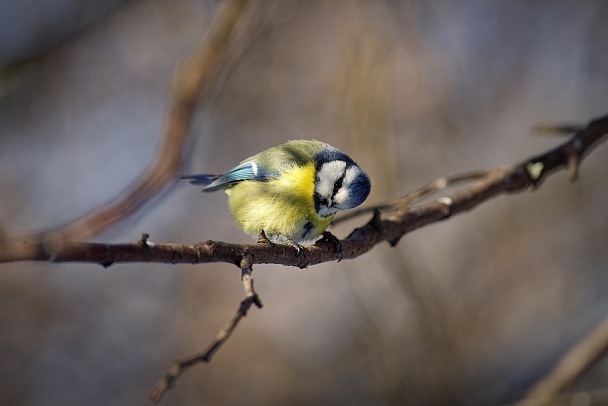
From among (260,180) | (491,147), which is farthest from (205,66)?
(491,147)

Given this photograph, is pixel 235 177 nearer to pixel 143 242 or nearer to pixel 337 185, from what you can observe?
pixel 337 185

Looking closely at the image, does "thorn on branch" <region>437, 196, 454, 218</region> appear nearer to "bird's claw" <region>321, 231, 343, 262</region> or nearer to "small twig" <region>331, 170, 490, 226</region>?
"small twig" <region>331, 170, 490, 226</region>

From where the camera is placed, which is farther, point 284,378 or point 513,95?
point 513,95

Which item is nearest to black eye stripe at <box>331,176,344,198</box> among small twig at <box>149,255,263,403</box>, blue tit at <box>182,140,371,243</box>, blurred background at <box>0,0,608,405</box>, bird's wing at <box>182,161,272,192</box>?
blue tit at <box>182,140,371,243</box>

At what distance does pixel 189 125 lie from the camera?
1.46 m

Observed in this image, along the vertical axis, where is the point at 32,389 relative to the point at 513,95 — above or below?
below

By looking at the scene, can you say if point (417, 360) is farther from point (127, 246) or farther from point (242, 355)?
point (127, 246)

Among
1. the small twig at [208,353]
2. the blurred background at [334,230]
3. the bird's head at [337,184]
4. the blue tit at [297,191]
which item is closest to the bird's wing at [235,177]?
the blue tit at [297,191]

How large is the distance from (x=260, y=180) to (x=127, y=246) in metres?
0.94

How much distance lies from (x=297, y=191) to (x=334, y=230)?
1856 mm

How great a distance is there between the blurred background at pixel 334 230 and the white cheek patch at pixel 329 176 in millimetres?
1546

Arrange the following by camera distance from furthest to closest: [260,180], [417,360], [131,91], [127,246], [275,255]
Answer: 1. [131,91]
2. [417,360]
3. [260,180]
4. [275,255]
5. [127,246]

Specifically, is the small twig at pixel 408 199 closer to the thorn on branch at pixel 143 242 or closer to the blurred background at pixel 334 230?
the thorn on branch at pixel 143 242

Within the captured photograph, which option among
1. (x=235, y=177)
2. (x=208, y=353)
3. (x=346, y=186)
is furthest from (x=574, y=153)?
(x=208, y=353)
